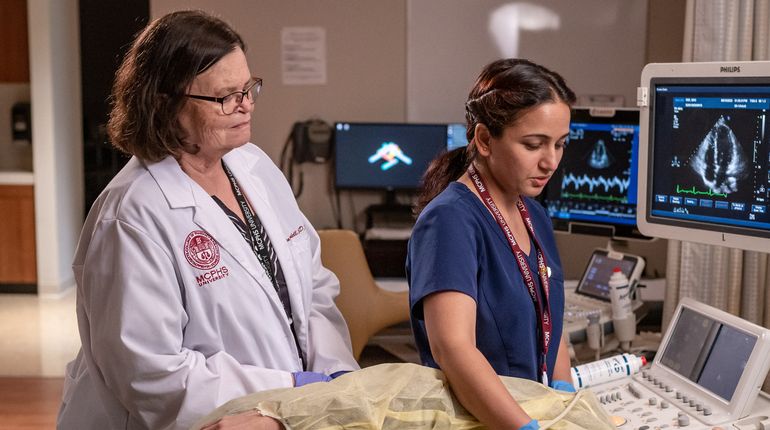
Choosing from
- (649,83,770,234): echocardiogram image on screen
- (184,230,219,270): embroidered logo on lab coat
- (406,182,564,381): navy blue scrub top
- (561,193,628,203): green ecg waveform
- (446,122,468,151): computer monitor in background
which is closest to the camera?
(406,182,564,381): navy blue scrub top

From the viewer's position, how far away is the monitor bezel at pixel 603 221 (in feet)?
8.86

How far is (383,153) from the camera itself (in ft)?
15.6

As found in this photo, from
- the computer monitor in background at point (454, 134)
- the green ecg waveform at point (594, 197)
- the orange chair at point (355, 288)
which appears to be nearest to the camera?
the orange chair at point (355, 288)

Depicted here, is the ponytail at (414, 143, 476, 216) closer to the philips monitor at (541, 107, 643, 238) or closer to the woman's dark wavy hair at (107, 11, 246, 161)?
the woman's dark wavy hair at (107, 11, 246, 161)

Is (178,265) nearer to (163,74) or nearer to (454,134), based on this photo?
(163,74)

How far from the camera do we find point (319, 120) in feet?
15.9

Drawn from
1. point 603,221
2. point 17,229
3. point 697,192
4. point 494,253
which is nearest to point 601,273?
point 603,221

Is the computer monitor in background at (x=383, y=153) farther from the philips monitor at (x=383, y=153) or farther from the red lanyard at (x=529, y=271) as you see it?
the red lanyard at (x=529, y=271)

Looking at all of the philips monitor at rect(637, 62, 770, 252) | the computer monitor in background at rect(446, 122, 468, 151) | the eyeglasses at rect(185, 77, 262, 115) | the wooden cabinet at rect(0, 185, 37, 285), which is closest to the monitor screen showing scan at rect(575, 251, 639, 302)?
the philips monitor at rect(637, 62, 770, 252)

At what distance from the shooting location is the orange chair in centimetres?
263

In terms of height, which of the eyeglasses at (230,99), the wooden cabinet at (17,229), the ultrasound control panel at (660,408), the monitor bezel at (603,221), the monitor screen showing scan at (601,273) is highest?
the eyeglasses at (230,99)

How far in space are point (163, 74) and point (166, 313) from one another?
0.40m

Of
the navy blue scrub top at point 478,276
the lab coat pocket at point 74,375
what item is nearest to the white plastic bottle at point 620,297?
the navy blue scrub top at point 478,276

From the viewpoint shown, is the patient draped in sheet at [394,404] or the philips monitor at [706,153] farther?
the philips monitor at [706,153]
